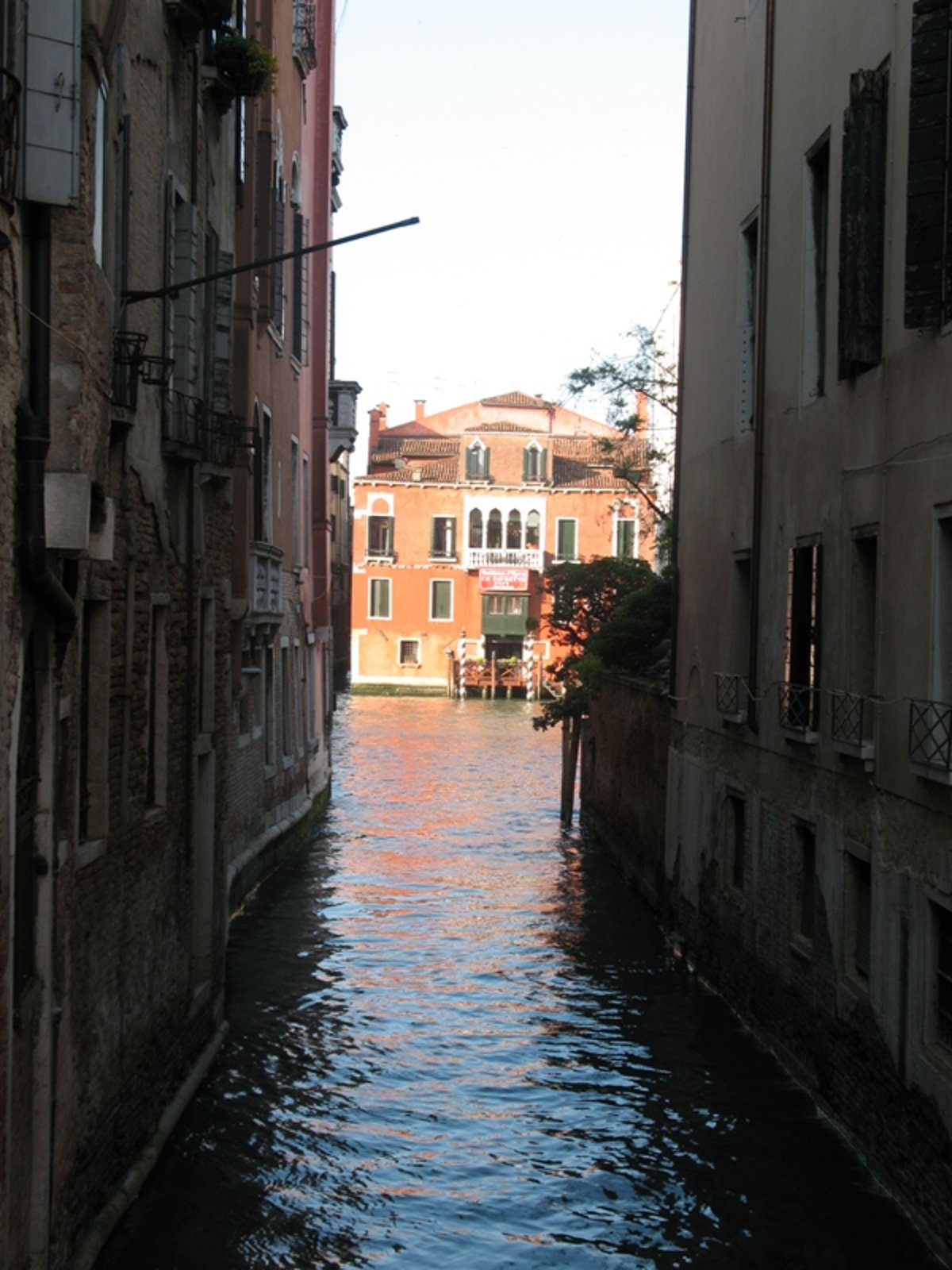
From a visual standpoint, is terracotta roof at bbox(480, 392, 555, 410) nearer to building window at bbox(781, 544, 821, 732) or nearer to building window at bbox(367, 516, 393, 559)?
building window at bbox(367, 516, 393, 559)

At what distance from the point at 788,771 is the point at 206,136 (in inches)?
229

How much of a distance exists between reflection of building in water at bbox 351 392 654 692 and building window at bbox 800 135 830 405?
177ft

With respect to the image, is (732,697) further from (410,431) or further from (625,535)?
(410,431)

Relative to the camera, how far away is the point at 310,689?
87.9 ft

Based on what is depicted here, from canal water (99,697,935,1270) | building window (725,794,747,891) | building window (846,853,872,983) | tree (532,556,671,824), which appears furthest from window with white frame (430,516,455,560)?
building window (846,853,872,983)

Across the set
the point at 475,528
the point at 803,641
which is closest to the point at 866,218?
the point at 803,641

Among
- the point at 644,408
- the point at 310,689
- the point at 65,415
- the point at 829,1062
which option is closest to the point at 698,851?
the point at 829,1062

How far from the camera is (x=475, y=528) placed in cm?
6706

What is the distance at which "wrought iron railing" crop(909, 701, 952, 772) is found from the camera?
8.53m

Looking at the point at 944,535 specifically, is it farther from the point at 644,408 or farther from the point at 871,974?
the point at 644,408

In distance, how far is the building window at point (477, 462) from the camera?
66875 mm

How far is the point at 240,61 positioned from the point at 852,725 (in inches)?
235

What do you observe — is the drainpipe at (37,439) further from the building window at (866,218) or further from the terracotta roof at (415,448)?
the terracotta roof at (415,448)

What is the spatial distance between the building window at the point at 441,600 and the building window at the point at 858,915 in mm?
56578
